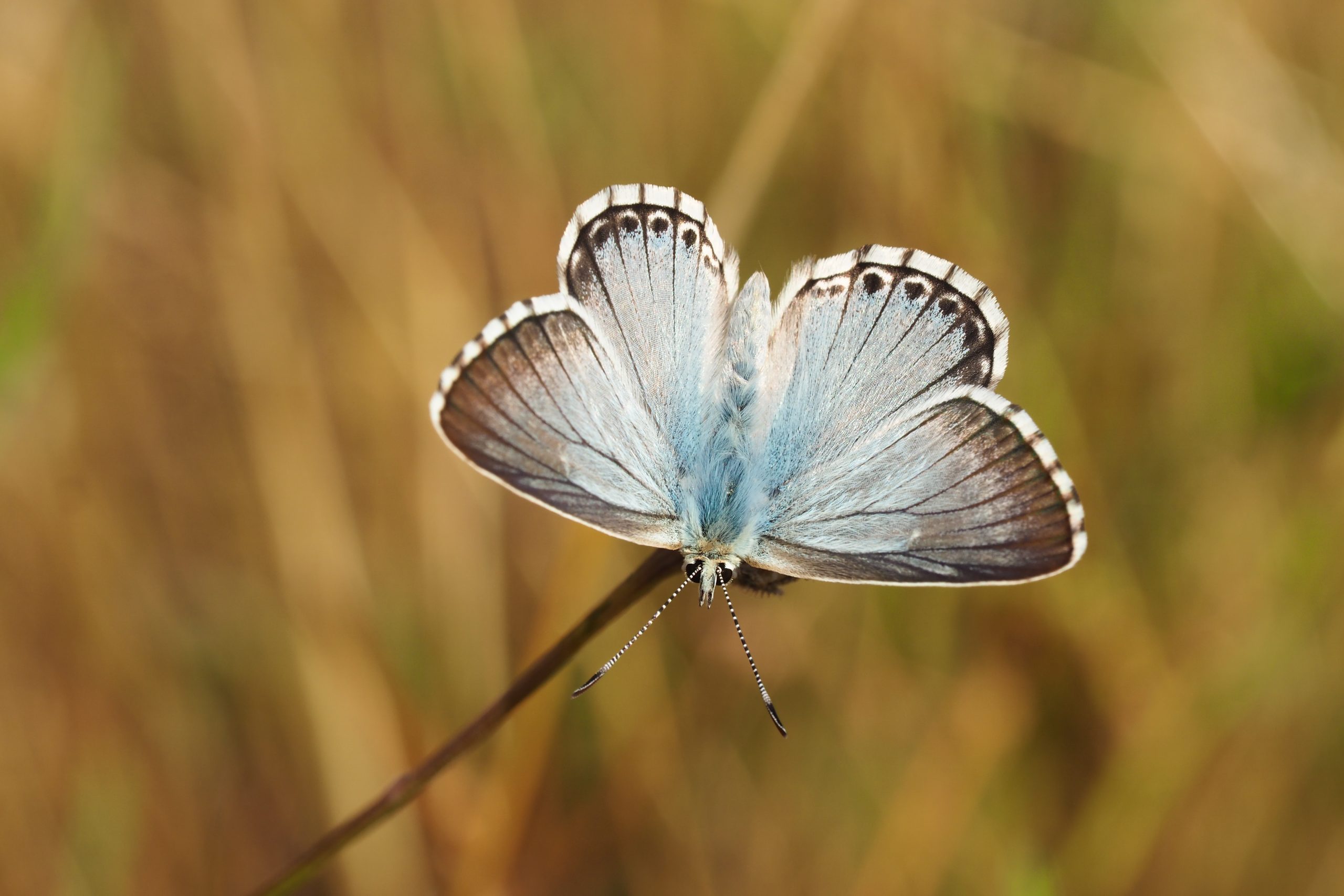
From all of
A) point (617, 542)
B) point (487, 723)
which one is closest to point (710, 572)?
point (487, 723)

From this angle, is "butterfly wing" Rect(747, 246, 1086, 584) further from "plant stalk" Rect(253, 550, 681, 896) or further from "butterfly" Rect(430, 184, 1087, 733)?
"plant stalk" Rect(253, 550, 681, 896)

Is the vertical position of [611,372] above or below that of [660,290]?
below

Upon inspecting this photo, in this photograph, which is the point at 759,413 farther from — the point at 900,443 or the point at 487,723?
the point at 487,723

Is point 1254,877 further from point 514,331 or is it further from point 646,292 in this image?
point 514,331

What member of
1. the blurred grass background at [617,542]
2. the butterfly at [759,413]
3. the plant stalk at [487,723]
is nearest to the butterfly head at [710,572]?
the butterfly at [759,413]

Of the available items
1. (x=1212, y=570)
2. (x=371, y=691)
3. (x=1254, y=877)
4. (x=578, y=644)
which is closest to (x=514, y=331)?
(x=578, y=644)
